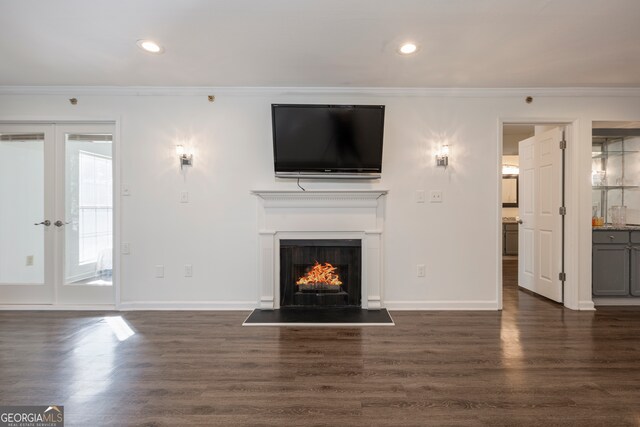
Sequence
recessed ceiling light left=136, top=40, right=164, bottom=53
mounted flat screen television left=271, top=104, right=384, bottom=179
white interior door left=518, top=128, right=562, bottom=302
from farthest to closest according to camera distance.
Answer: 1. white interior door left=518, top=128, right=562, bottom=302
2. mounted flat screen television left=271, top=104, right=384, bottom=179
3. recessed ceiling light left=136, top=40, right=164, bottom=53

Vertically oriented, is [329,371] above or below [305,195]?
below

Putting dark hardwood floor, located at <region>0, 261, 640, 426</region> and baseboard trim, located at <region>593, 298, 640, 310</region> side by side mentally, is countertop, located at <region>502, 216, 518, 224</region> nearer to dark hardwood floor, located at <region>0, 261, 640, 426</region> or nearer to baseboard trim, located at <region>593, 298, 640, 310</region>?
baseboard trim, located at <region>593, 298, 640, 310</region>

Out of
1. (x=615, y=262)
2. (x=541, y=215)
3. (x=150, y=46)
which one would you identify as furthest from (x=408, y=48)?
(x=615, y=262)

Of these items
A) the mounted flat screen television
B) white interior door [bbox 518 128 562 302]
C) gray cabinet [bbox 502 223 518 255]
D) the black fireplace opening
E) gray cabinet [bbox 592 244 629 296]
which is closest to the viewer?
the mounted flat screen television

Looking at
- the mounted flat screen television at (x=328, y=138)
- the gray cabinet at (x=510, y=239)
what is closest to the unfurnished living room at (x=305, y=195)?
the mounted flat screen television at (x=328, y=138)

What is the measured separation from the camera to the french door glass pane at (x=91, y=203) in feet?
12.2

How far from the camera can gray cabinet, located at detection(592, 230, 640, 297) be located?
3795mm

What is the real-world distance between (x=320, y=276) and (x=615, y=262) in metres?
3.39

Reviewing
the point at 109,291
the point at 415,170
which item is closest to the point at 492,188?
the point at 415,170

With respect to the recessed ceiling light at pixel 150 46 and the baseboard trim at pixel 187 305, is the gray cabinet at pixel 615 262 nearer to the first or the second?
the baseboard trim at pixel 187 305

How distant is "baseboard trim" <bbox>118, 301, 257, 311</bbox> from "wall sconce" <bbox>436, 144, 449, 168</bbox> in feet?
8.38

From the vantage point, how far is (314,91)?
3.61 metres

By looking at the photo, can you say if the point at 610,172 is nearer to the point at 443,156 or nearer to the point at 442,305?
the point at 443,156

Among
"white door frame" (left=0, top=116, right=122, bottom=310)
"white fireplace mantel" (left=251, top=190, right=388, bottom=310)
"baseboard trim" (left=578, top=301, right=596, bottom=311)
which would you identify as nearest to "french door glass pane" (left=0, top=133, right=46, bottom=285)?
"white door frame" (left=0, top=116, right=122, bottom=310)
